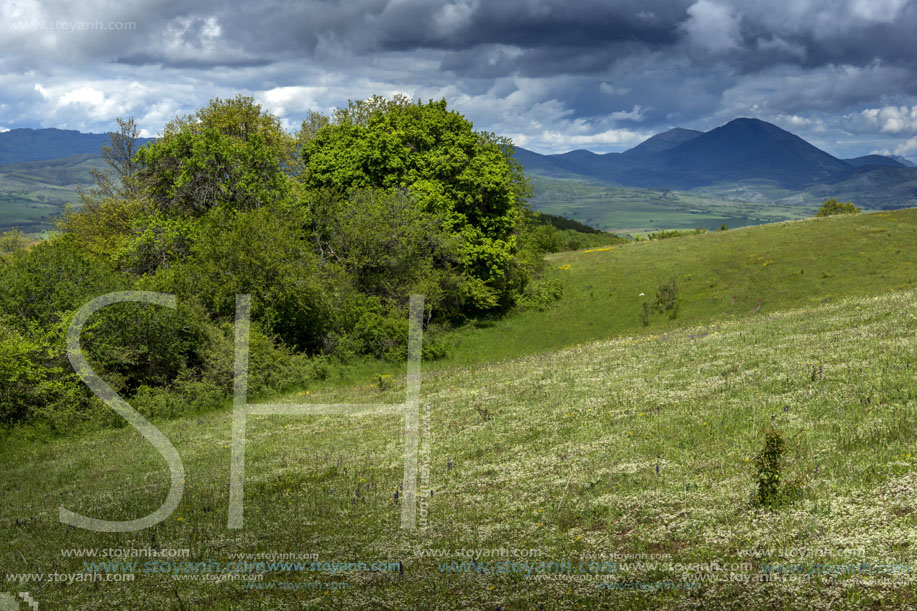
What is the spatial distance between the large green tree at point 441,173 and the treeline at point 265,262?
175 millimetres

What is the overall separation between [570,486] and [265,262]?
33.5m

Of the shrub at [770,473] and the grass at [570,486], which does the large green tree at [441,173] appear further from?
the shrub at [770,473]

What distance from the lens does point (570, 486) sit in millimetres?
12922

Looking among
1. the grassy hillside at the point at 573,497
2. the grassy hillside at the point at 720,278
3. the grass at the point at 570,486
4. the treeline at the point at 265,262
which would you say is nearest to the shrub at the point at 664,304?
the grassy hillside at the point at 720,278

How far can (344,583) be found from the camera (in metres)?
9.47

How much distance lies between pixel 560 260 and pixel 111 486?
63.5m

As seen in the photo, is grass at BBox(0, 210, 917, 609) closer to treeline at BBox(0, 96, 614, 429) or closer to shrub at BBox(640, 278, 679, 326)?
treeline at BBox(0, 96, 614, 429)

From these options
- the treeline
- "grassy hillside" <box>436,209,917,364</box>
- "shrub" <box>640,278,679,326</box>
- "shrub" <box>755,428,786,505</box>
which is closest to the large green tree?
the treeline

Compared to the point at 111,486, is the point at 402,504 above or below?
above

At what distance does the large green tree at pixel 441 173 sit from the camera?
52469 mm

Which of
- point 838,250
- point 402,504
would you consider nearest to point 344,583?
point 402,504

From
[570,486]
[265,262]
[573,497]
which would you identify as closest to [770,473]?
[573,497]

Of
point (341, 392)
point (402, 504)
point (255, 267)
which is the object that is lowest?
point (341, 392)

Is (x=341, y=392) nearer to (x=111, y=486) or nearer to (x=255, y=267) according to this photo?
(x=255, y=267)
